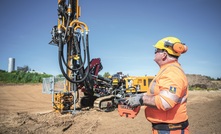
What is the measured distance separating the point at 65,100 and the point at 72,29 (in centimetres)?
335

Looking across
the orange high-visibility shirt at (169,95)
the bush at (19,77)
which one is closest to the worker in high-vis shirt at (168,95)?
the orange high-visibility shirt at (169,95)

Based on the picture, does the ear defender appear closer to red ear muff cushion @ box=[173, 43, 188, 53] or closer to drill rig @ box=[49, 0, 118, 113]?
red ear muff cushion @ box=[173, 43, 188, 53]

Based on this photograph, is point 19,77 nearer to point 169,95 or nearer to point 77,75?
point 77,75

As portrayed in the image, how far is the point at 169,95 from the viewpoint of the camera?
200 centimetres

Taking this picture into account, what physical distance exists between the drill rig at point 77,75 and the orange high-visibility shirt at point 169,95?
4.72 m

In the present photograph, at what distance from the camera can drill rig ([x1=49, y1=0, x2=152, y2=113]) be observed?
8.02m

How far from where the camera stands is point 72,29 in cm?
881

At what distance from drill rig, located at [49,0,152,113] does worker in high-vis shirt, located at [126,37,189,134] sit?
4.62 metres

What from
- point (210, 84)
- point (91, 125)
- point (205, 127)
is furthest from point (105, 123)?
point (210, 84)

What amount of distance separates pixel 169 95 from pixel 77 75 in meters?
7.94

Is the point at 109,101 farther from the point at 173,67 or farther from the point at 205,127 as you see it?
the point at 173,67

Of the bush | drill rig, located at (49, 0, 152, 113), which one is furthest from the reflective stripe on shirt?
the bush

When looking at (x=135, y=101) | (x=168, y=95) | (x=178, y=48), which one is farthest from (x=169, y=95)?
(x=178, y=48)

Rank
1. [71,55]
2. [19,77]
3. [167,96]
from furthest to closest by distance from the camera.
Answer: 1. [19,77]
2. [71,55]
3. [167,96]
